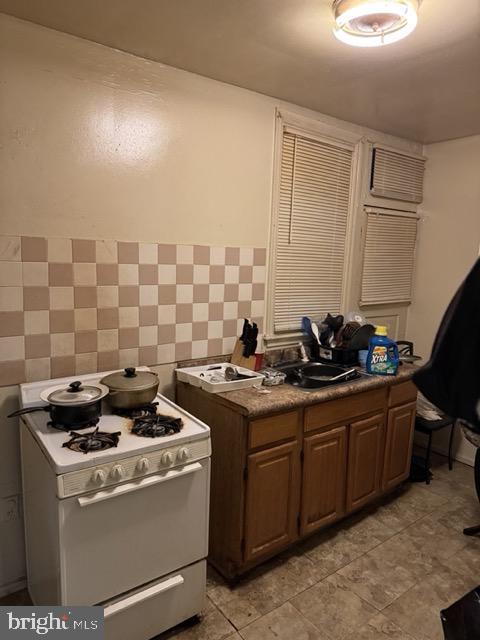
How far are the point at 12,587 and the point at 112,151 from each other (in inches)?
79.4

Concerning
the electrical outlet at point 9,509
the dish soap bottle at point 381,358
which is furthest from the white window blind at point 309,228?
the electrical outlet at point 9,509

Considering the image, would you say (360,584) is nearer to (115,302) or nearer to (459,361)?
(459,361)

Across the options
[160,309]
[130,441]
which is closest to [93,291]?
[160,309]

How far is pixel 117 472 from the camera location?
56.2 inches

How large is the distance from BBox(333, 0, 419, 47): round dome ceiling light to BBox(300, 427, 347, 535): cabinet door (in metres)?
1.75

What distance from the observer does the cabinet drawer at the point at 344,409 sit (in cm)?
213

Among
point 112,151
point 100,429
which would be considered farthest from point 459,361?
point 112,151

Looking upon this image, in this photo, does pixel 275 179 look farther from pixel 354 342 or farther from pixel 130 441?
pixel 130 441

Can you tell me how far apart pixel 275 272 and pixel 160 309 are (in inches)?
31.7

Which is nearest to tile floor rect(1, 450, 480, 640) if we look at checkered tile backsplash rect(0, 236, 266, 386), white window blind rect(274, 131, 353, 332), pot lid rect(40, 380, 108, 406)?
pot lid rect(40, 380, 108, 406)

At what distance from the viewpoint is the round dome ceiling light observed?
4.82 feet

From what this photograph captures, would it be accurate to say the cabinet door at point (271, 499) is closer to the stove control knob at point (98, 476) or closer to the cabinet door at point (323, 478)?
the cabinet door at point (323, 478)

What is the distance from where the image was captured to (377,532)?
2.41m

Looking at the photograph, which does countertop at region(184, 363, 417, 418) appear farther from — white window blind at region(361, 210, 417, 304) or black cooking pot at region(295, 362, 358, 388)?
white window blind at region(361, 210, 417, 304)
